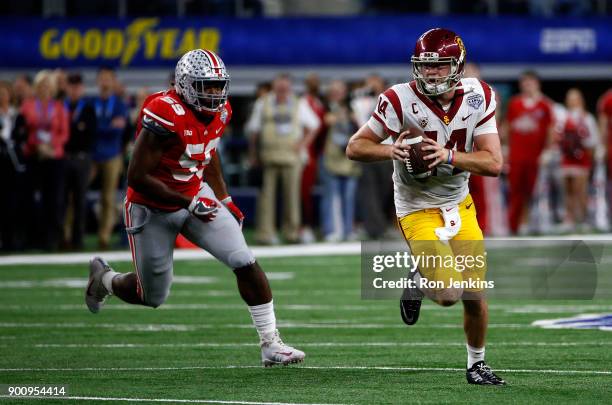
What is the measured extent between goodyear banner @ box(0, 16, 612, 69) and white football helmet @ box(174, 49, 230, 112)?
634 inches

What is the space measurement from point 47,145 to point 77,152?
0.35m

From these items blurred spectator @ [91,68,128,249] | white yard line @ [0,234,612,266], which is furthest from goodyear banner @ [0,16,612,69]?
blurred spectator @ [91,68,128,249]

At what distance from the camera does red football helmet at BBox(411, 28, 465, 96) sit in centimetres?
743

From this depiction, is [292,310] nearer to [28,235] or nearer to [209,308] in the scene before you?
[209,308]

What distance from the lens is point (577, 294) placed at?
429 inches

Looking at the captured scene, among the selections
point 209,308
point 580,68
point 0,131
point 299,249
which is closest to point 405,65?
point 580,68

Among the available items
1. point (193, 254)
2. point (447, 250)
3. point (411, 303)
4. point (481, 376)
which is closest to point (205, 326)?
point (411, 303)

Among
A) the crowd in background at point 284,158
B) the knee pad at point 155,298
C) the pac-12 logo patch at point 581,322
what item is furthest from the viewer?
the crowd in background at point 284,158

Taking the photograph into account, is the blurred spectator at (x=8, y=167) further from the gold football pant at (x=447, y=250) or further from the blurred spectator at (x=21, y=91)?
the gold football pant at (x=447, y=250)

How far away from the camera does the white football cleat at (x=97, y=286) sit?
888 cm

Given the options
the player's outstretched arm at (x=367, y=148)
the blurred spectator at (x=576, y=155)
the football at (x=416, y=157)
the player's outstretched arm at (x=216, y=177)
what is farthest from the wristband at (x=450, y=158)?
the blurred spectator at (x=576, y=155)

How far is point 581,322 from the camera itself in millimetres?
10047

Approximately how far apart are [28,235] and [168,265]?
9.56 meters

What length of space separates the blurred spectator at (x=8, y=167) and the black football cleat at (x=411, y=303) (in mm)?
8926
